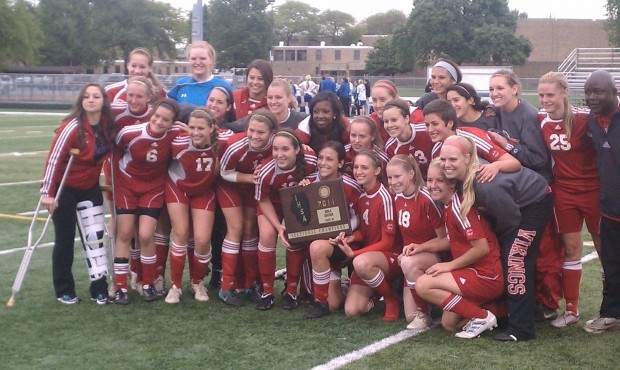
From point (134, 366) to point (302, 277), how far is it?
5.89 ft

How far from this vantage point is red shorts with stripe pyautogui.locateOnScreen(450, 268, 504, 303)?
5004 millimetres

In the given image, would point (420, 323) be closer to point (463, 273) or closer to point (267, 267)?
point (463, 273)

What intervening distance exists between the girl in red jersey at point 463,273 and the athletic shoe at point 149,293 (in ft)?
6.99

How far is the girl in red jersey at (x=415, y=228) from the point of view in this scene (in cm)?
525

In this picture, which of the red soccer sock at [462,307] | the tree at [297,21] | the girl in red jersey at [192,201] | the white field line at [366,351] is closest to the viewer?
the white field line at [366,351]

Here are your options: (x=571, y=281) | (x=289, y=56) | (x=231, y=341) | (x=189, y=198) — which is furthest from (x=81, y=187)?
(x=289, y=56)

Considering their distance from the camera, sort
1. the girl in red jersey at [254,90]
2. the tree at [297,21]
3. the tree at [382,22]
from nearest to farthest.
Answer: the girl in red jersey at [254,90]
the tree at [382,22]
the tree at [297,21]

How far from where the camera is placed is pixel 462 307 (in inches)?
198

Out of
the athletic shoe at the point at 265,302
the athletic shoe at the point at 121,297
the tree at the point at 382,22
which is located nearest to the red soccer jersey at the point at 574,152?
the athletic shoe at the point at 265,302

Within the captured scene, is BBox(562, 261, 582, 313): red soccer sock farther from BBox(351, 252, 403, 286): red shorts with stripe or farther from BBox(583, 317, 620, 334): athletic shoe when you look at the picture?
BBox(351, 252, 403, 286): red shorts with stripe

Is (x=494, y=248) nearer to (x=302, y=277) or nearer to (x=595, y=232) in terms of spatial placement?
(x=595, y=232)

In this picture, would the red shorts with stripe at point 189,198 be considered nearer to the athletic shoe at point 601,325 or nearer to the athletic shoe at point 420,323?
the athletic shoe at point 420,323

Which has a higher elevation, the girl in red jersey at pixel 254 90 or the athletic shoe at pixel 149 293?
the girl in red jersey at pixel 254 90

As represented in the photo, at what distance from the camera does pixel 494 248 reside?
16.6 feet
